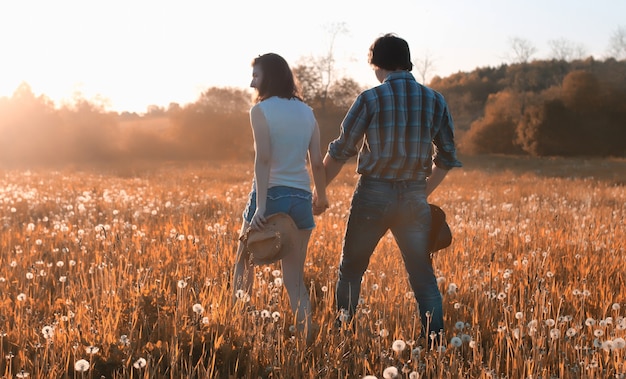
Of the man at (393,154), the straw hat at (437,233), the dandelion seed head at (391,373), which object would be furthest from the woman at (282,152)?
the dandelion seed head at (391,373)

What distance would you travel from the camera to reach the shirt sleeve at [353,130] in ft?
13.2

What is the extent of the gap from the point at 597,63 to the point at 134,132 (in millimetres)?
45407

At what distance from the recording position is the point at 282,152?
4188 mm

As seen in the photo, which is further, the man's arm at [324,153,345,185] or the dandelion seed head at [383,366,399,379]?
the man's arm at [324,153,345,185]

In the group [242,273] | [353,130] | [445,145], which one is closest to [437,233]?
[445,145]

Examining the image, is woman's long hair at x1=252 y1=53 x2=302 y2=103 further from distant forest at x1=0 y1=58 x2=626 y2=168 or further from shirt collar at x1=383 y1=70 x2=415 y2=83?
distant forest at x1=0 y1=58 x2=626 y2=168

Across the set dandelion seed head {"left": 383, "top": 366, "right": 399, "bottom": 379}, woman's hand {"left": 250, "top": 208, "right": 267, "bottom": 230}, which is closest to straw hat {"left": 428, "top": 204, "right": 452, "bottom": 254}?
woman's hand {"left": 250, "top": 208, "right": 267, "bottom": 230}

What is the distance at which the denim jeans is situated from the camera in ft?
13.1

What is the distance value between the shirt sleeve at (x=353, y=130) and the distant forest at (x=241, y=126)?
3890 cm

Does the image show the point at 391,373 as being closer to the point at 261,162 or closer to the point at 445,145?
the point at 261,162

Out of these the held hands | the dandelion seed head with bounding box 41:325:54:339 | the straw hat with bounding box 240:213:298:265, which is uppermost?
the held hands

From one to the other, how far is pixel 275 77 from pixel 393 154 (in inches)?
39.1

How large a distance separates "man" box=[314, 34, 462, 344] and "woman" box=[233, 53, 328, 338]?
23cm

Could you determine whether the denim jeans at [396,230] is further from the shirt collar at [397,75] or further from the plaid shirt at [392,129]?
the shirt collar at [397,75]
